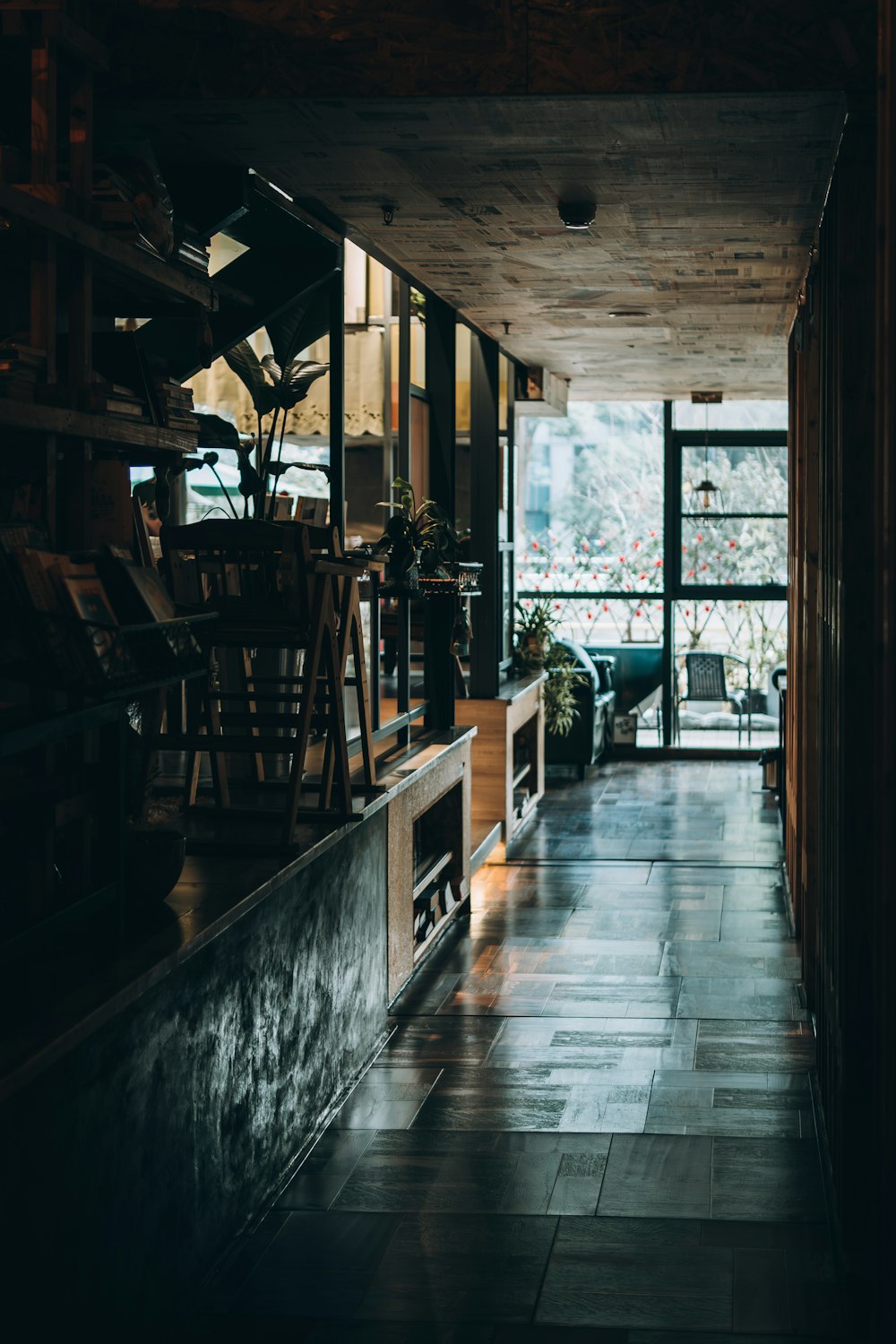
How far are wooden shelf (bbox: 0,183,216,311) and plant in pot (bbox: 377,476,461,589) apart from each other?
2.18 m

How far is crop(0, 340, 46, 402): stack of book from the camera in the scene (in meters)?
2.64

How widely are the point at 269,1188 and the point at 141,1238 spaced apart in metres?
0.84

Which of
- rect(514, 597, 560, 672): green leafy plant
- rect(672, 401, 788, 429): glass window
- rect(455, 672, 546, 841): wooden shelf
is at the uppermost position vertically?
rect(672, 401, 788, 429): glass window

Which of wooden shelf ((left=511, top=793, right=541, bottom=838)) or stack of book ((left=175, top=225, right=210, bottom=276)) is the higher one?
stack of book ((left=175, top=225, right=210, bottom=276))

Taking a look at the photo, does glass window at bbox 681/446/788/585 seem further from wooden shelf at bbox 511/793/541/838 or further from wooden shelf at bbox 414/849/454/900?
wooden shelf at bbox 414/849/454/900

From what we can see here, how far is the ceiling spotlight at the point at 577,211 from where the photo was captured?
4.36 meters

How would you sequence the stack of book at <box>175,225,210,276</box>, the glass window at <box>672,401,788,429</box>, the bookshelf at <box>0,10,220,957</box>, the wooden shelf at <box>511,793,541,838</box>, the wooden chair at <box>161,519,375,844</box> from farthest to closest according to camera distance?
the glass window at <box>672,401,788,429</box>
the wooden shelf at <box>511,793,541,838</box>
the wooden chair at <box>161,519,375,844</box>
the stack of book at <box>175,225,210,276</box>
the bookshelf at <box>0,10,220,957</box>

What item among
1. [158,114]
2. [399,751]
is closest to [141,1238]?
[158,114]

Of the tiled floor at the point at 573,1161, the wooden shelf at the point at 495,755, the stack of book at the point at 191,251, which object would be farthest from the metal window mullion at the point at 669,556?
the stack of book at the point at 191,251

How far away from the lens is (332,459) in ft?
16.2

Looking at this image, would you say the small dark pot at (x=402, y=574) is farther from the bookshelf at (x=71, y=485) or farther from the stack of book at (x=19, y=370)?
the stack of book at (x=19, y=370)

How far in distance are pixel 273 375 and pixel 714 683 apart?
7.36 m

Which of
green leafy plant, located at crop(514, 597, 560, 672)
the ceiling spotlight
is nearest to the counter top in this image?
the ceiling spotlight

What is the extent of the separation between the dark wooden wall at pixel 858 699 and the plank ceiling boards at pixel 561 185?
277mm
